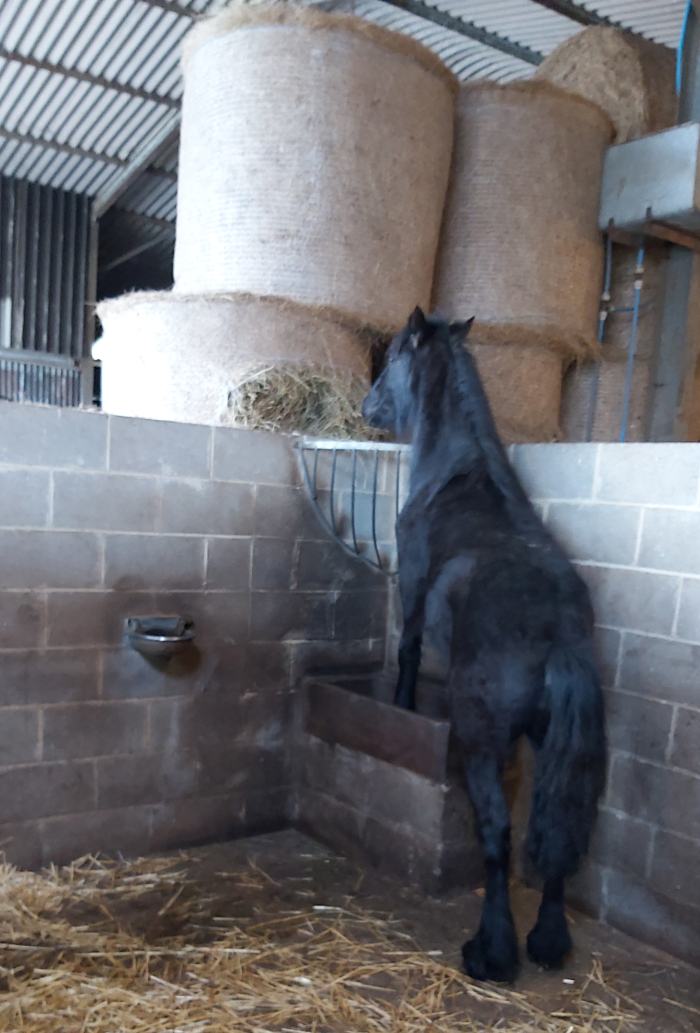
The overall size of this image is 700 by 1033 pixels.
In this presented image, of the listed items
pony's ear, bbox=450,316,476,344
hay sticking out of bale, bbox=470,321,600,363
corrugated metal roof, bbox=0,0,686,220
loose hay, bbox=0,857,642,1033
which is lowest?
loose hay, bbox=0,857,642,1033

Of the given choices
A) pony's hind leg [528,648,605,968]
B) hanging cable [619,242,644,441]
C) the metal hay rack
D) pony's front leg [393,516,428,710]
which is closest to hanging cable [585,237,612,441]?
hanging cable [619,242,644,441]

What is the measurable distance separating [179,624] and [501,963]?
4.57 ft

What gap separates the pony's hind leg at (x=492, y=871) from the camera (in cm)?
200

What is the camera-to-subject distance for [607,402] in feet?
13.1

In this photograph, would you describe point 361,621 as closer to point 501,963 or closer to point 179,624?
point 179,624

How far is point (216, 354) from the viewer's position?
120 inches

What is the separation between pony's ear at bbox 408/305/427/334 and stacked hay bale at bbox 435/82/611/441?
0.98 m

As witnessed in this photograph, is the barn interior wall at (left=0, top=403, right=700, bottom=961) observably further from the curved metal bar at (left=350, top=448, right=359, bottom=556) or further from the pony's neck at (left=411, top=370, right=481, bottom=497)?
the pony's neck at (left=411, top=370, right=481, bottom=497)

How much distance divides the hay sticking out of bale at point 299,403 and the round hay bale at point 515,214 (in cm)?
84

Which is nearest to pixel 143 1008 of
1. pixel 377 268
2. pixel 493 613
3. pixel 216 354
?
pixel 493 613

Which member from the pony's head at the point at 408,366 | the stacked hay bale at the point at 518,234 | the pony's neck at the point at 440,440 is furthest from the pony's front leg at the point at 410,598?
the stacked hay bale at the point at 518,234

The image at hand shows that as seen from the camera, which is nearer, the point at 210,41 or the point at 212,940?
the point at 212,940

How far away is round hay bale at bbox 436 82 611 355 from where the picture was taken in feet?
11.4

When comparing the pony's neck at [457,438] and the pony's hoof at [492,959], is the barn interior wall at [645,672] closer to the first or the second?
the pony's neck at [457,438]
